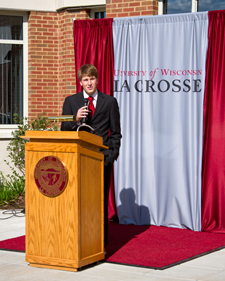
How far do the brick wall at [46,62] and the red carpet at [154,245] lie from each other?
11.0 ft

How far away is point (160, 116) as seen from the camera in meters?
6.11

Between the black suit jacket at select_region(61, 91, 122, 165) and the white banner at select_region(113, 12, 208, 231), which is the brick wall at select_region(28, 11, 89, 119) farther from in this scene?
the black suit jacket at select_region(61, 91, 122, 165)

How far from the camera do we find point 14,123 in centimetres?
873

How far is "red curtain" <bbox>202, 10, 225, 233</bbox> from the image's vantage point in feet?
18.9

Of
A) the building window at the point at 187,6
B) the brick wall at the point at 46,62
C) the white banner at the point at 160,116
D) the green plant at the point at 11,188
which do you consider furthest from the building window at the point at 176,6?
the green plant at the point at 11,188

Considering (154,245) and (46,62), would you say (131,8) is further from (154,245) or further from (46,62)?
(154,245)

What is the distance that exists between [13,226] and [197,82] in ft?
10.2

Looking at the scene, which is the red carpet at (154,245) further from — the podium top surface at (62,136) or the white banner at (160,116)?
the podium top surface at (62,136)

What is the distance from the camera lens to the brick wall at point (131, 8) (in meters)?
7.01

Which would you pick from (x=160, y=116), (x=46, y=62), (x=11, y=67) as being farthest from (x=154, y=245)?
(x=11, y=67)

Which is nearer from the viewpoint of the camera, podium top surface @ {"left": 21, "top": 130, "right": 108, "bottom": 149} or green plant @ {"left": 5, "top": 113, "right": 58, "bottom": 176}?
podium top surface @ {"left": 21, "top": 130, "right": 108, "bottom": 149}

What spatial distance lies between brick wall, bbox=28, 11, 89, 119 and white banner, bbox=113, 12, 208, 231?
254cm

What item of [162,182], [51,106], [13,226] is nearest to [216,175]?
[162,182]

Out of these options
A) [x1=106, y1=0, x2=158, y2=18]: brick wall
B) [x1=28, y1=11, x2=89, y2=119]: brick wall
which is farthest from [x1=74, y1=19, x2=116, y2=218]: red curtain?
[x1=28, y1=11, x2=89, y2=119]: brick wall
